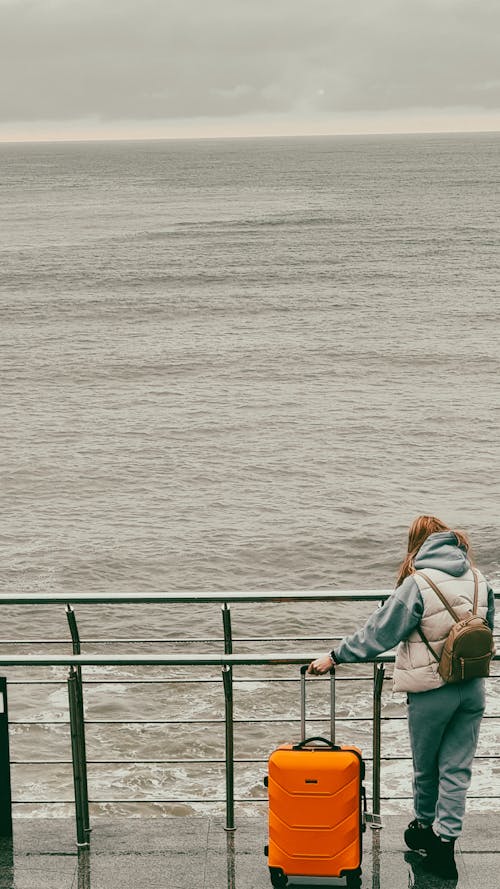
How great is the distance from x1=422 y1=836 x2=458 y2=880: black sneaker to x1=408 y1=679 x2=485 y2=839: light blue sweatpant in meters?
0.07

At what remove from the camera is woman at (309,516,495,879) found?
4590mm

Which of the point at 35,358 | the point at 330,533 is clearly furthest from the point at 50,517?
the point at 35,358

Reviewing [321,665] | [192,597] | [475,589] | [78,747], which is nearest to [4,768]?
[78,747]

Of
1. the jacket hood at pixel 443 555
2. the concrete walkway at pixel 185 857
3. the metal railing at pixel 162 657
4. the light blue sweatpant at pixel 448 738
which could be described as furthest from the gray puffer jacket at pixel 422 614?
the concrete walkway at pixel 185 857

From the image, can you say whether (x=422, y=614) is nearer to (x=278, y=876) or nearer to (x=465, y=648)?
(x=465, y=648)

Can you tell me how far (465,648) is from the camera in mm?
4496

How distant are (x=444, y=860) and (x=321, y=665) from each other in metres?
1.10

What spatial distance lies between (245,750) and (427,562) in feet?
40.7

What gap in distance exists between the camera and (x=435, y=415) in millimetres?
42344

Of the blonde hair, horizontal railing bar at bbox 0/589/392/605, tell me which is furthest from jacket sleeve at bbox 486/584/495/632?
horizontal railing bar at bbox 0/589/392/605

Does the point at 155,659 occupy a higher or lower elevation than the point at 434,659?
lower

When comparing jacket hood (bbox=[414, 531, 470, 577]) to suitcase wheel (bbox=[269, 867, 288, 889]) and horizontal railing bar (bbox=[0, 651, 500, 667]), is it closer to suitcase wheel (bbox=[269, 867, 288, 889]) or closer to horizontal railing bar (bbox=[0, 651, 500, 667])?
horizontal railing bar (bbox=[0, 651, 500, 667])

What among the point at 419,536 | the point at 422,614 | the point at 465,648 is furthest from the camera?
the point at 419,536

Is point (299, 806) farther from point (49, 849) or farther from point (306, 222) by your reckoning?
point (306, 222)
